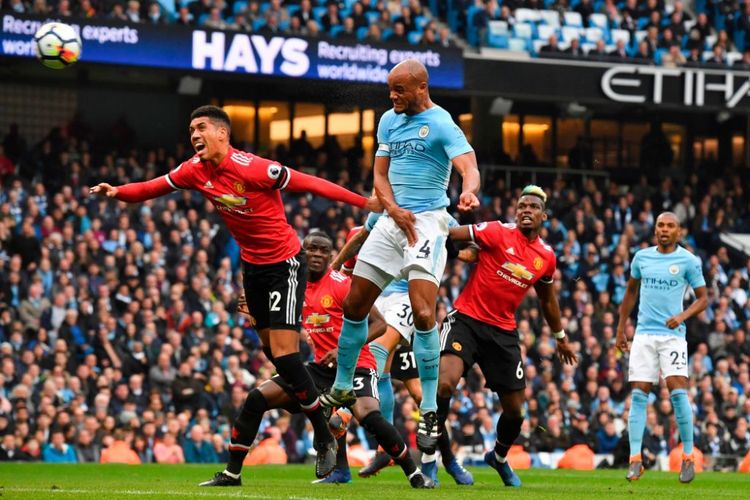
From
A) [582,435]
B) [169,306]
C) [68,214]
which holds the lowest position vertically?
[582,435]

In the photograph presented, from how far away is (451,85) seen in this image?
27.5 meters

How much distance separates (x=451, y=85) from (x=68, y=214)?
8.16 meters

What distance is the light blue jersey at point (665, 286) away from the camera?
587 inches

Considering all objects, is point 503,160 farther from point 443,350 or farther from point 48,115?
point 443,350

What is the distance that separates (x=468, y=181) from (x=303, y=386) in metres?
2.26

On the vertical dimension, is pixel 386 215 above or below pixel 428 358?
above

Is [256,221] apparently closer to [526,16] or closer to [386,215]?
[386,215]

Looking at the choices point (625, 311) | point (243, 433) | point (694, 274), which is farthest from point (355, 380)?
point (694, 274)

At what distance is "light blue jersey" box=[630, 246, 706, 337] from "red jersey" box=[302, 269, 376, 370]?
143 inches

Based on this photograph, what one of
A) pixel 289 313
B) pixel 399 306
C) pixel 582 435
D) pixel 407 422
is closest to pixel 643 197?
pixel 582 435

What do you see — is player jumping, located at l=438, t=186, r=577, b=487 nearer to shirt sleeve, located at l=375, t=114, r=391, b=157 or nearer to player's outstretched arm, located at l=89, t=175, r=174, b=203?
shirt sleeve, located at l=375, t=114, r=391, b=157

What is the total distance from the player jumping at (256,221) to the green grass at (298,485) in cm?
91

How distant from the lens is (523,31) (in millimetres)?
29484

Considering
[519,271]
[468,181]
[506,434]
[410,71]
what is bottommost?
[506,434]
